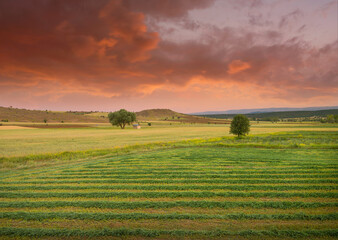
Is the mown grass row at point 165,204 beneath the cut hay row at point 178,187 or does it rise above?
above

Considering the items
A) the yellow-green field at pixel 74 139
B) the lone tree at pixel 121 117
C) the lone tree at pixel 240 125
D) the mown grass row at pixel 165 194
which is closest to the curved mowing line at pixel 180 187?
the mown grass row at pixel 165 194

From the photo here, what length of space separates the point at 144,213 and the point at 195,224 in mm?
2174

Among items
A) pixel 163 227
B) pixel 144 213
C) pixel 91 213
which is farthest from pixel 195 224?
pixel 91 213

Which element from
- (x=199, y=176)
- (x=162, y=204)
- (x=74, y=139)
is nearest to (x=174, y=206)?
(x=162, y=204)

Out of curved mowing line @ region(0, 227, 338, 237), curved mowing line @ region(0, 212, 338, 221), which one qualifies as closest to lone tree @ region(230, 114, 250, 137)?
curved mowing line @ region(0, 212, 338, 221)

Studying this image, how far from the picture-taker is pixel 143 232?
6.07 meters

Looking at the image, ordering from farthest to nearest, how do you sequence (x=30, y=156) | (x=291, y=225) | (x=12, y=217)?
1. (x=30, y=156)
2. (x=12, y=217)
3. (x=291, y=225)

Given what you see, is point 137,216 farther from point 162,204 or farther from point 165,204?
point 165,204

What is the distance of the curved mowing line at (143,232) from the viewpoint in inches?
233

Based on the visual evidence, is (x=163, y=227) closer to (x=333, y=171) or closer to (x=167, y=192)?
(x=167, y=192)

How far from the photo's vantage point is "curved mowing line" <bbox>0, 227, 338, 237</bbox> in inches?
233

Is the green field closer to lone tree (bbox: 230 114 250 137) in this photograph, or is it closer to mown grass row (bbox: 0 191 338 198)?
mown grass row (bbox: 0 191 338 198)

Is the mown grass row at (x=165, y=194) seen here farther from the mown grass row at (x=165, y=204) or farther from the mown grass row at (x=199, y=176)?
the mown grass row at (x=199, y=176)

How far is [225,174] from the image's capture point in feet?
42.2
